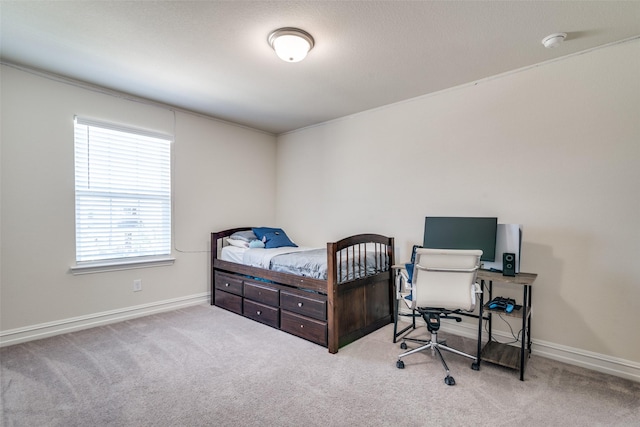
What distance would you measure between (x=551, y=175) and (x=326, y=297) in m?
2.15

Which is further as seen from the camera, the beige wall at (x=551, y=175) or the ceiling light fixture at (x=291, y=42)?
the beige wall at (x=551, y=175)

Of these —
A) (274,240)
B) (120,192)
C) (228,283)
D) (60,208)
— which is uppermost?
(120,192)

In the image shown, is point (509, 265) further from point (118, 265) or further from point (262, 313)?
point (118, 265)

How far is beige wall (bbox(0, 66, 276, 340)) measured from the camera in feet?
8.94

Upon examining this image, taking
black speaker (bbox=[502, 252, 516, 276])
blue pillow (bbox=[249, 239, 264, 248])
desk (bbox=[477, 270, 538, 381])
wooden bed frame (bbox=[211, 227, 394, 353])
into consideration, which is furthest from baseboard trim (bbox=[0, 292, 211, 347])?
black speaker (bbox=[502, 252, 516, 276])

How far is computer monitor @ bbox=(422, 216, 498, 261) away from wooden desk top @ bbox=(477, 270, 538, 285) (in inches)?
7.2

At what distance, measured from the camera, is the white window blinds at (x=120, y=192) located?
10.2ft

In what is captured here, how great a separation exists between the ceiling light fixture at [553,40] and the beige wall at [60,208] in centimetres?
367

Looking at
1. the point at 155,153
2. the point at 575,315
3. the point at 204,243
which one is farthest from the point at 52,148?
the point at 575,315

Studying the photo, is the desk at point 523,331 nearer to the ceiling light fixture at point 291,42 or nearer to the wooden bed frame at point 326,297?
the wooden bed frame at point 326,297

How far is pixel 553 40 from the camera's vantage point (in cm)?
222

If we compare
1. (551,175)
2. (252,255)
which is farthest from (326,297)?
(551,175)

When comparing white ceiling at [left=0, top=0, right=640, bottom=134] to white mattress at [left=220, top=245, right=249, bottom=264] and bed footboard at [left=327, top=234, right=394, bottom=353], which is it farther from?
white mattress at [left=220, top=245, right=249, bottom=264]

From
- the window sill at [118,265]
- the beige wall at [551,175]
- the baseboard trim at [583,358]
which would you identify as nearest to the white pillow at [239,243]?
the window sill at [118,265]
